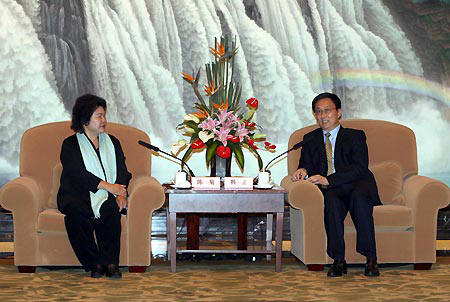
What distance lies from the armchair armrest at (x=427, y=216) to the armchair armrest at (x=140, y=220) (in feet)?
5.59

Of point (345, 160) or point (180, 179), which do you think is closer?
point (180, 179)

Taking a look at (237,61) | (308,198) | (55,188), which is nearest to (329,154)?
(308,198)

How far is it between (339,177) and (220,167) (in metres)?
0.82

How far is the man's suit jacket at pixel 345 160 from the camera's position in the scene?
15.8 feet

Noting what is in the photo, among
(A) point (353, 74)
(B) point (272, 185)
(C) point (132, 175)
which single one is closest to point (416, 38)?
(A) point (353, 74)

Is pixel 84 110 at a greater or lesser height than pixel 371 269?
greater

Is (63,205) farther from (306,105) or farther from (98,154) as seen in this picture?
(306,105)

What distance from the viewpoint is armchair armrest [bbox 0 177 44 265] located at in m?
4.64

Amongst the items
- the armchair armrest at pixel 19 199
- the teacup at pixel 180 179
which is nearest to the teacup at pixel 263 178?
the teacup at pixel 180 179

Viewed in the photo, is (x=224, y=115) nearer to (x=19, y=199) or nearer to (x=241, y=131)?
(x=241, y=131)

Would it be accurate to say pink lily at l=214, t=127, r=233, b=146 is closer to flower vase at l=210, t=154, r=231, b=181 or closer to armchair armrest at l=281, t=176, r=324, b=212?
flower vase at l=210, t=154, r=231, b=181

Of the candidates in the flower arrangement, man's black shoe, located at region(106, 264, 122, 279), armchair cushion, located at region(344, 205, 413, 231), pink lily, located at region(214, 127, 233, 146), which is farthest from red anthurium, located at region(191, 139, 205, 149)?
armchair cushion, located at region(344, 205, 413, 231)

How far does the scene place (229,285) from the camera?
4281mm

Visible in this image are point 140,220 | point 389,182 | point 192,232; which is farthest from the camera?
point 192,232
